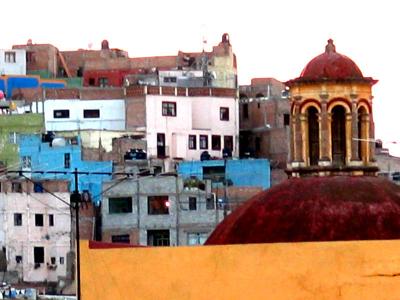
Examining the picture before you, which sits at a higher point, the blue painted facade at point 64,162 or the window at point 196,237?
the blue painted facade at point 64,162

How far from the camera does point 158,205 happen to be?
53969mm

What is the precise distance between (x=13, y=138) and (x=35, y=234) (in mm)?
4878

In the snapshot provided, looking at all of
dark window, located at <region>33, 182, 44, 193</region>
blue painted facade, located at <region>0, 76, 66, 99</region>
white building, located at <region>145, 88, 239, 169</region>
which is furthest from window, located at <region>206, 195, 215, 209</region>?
blue painted facade, located at <region>0, 76, 66, 99</region>

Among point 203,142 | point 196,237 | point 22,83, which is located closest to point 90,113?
point 203,142

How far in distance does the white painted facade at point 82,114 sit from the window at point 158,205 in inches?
297

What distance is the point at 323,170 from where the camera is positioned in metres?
Answer: 27.1

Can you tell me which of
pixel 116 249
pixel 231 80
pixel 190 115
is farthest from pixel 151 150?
pixel 116 249

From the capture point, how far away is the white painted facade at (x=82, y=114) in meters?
61.3

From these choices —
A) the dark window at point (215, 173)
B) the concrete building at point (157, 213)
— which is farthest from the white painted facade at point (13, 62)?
the concrete building at point (157, 213)

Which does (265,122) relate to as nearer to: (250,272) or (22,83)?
(22,83)

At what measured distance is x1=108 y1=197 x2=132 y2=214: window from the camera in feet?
177

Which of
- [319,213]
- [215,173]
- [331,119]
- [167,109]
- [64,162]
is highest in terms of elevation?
[167,109]

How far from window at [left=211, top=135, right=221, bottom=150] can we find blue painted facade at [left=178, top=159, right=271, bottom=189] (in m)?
3.23

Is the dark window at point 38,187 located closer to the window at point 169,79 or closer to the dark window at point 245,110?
the window at point 169,79
